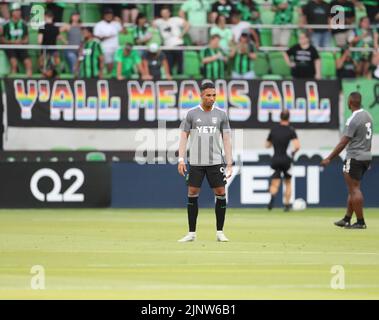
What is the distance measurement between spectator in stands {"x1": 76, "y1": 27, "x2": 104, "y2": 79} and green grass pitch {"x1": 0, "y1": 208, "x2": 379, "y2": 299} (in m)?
6.07

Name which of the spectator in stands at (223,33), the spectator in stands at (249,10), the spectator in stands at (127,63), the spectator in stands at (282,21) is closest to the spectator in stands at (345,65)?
the spectator in stands at (282,21)

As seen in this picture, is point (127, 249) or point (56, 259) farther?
point (127, 249)

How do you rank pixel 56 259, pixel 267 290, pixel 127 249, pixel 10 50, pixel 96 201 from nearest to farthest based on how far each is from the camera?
pixel 267 290, pixel 56 259, pixel 127 249, pixel 96 201, pixel 10 50

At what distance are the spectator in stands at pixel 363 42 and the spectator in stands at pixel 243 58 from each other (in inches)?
113

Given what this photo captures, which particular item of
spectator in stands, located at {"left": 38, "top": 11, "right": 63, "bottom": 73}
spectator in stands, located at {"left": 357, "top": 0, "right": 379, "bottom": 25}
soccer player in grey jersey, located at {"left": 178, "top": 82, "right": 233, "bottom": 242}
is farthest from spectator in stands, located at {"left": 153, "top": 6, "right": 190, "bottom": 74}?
soccer player in grey jersey, located at {"left": 178, "top": 82, "right": 233, "bottom": 242}

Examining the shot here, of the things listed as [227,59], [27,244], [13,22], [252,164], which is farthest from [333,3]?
[27,244]

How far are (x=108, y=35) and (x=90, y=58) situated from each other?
3.06 feet

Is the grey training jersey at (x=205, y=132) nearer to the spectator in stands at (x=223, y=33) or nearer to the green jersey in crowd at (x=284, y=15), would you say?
the spectator in stands at (x=223, y=33)

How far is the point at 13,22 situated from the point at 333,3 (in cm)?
861

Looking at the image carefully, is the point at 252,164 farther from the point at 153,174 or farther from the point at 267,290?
the point at 267,290

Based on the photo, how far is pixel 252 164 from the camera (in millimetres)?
27500

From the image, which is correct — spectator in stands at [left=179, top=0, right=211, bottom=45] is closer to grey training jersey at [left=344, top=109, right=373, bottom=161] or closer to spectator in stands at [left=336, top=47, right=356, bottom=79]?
spectator in stands at [left=336, top=47, right=356, bottom=79]

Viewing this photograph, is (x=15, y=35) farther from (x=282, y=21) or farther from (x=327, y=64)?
(x=327, y=64)

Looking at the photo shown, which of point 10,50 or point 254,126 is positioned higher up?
point 10,50
